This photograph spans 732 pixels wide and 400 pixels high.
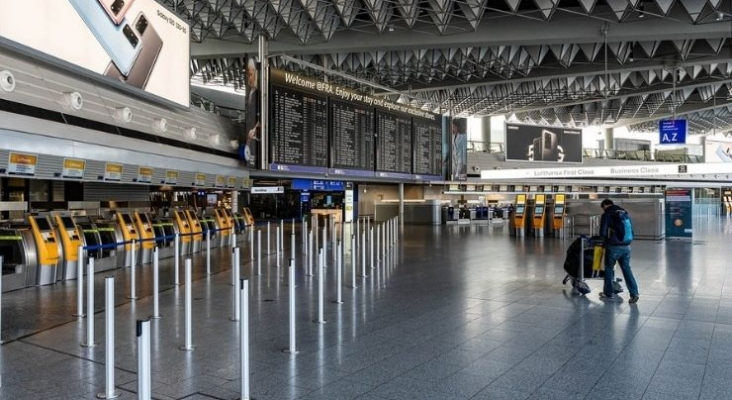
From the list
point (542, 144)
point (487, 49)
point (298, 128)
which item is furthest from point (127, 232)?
point (542, 144)

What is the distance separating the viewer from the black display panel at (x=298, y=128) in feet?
50.0

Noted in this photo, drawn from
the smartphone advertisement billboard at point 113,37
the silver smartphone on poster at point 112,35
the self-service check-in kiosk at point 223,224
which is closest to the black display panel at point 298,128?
the smartphone advertisement billboard at point 113,37

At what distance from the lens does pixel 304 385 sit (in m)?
4.30

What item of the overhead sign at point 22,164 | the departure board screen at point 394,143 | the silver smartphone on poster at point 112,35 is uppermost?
the silver smartphone on poster at point 112,35

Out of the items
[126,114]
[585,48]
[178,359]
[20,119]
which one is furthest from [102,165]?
[585,48]

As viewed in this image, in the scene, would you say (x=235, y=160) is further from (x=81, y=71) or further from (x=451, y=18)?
(x=451, y=18)

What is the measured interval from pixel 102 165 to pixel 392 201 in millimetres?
21448

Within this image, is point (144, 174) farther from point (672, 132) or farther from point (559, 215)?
point (672, 132)

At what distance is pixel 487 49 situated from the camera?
84.9 ft

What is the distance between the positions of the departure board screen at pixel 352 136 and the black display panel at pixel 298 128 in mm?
478

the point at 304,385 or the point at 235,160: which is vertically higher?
the point at 235,160

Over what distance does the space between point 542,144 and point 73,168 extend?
21806mm

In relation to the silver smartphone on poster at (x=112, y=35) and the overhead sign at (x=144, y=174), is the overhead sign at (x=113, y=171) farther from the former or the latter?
the silver smartphone on poster at (x=112, y=35)

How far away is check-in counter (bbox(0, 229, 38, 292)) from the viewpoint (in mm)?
8891
